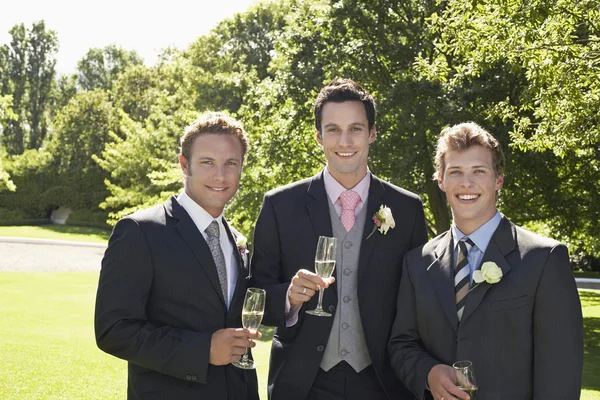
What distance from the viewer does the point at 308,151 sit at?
805 inches

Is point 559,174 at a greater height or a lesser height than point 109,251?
greater

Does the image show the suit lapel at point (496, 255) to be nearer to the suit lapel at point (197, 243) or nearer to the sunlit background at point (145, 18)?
the suit lapel at point (197, 243)

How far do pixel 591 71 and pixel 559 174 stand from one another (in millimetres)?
7434

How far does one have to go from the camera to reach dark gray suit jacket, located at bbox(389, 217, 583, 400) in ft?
12.2

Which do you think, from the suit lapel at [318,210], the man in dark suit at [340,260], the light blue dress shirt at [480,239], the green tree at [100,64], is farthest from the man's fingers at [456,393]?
the green tree at [100,64]

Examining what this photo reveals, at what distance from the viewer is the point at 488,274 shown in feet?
12.4

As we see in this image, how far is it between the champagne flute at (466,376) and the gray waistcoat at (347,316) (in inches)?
42.0

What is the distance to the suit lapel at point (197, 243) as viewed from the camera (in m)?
4.00

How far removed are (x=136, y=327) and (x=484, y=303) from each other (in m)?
1.84

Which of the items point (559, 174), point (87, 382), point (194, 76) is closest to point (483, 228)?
point (87, 382)

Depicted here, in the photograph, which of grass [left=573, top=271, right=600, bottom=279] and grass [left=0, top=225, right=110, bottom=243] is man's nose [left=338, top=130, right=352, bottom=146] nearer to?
grass [left=573, top=271, right=600, bottom=279]

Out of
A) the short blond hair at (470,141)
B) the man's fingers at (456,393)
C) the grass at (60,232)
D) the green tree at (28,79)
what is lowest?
the grass at (60,232)

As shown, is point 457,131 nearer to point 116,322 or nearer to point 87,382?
point 116,322

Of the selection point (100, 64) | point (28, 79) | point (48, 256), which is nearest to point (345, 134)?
point (48, 256)
